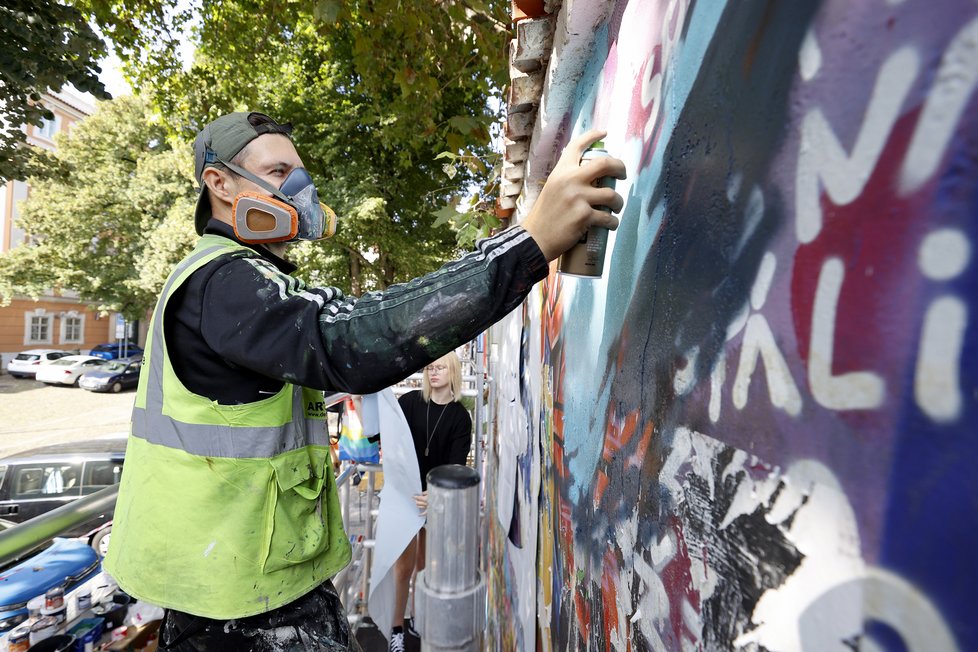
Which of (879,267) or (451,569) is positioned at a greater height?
(879,267)

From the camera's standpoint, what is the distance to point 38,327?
29.0 m

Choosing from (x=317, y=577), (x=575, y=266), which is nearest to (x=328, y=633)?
(x=317, y=577)

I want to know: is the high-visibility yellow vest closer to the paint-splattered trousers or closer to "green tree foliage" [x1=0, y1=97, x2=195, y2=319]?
the paint-splattered trousers

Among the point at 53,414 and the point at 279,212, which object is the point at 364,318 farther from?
the point at 53,414

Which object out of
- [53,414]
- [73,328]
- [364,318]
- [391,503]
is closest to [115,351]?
[73,328]

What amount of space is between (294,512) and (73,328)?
37.2 meters

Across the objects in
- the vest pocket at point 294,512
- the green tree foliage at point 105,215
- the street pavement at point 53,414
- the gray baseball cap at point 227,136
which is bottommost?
the street pavement at point 53,414

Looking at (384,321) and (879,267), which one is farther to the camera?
(384,321)

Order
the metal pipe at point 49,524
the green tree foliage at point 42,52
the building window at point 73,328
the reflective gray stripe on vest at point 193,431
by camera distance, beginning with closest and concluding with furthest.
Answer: the reflective gray stripe on vest at point 193,431
the metal pipe at point 49,524
the green tree foliage at point 42,52
the building window at point 73,328

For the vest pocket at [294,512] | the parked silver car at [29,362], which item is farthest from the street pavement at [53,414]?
the vest pocket at [294,512]

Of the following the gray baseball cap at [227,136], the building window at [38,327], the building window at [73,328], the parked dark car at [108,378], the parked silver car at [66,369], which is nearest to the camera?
the gray baseball cap at [227,136]

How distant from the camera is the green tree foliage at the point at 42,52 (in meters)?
4.66

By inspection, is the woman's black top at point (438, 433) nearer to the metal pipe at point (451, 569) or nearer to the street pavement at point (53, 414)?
the metal pipe at point (451, 569)

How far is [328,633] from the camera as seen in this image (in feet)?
5.86
